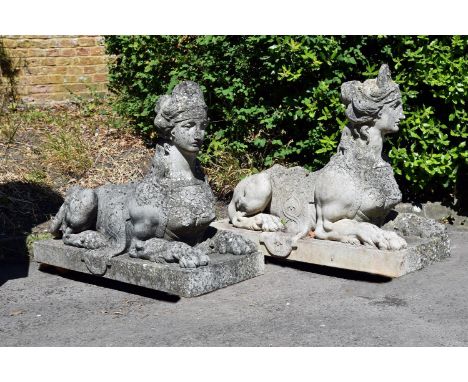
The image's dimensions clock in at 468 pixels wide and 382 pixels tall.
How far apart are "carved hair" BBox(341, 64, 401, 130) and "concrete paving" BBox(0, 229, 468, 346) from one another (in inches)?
55.9

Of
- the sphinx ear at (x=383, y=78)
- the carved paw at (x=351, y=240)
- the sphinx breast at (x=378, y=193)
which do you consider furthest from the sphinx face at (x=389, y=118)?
the carved paw at (x=351, y=240)

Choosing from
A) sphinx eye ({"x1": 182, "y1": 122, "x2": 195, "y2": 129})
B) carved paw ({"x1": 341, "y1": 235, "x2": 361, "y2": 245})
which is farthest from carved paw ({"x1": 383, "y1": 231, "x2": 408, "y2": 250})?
sphinx eye ({"x1": 182, "y1": 122, "x2": 195, "y2": 129})

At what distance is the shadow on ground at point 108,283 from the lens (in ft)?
20.5

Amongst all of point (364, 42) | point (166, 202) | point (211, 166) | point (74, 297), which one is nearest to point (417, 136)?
point (364, 42)

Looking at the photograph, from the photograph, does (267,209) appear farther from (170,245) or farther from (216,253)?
(170,245)

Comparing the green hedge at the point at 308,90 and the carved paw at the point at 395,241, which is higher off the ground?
the green hedge at the point at 308,90

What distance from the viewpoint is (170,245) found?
616cm

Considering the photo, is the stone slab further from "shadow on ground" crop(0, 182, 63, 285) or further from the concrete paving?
"shadow on ground" crop(0, 182, 63, 285)

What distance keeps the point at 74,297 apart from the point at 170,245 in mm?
944

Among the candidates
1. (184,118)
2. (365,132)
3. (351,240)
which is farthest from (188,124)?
(351,240)

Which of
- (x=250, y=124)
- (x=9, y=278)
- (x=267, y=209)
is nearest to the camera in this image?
(x=9, y=278)

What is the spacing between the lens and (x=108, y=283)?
264 inches

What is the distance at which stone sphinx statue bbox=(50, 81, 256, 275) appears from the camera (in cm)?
610

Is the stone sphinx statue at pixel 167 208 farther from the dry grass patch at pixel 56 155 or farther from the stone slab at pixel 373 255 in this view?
the dry grass patch at pixel 56 155
